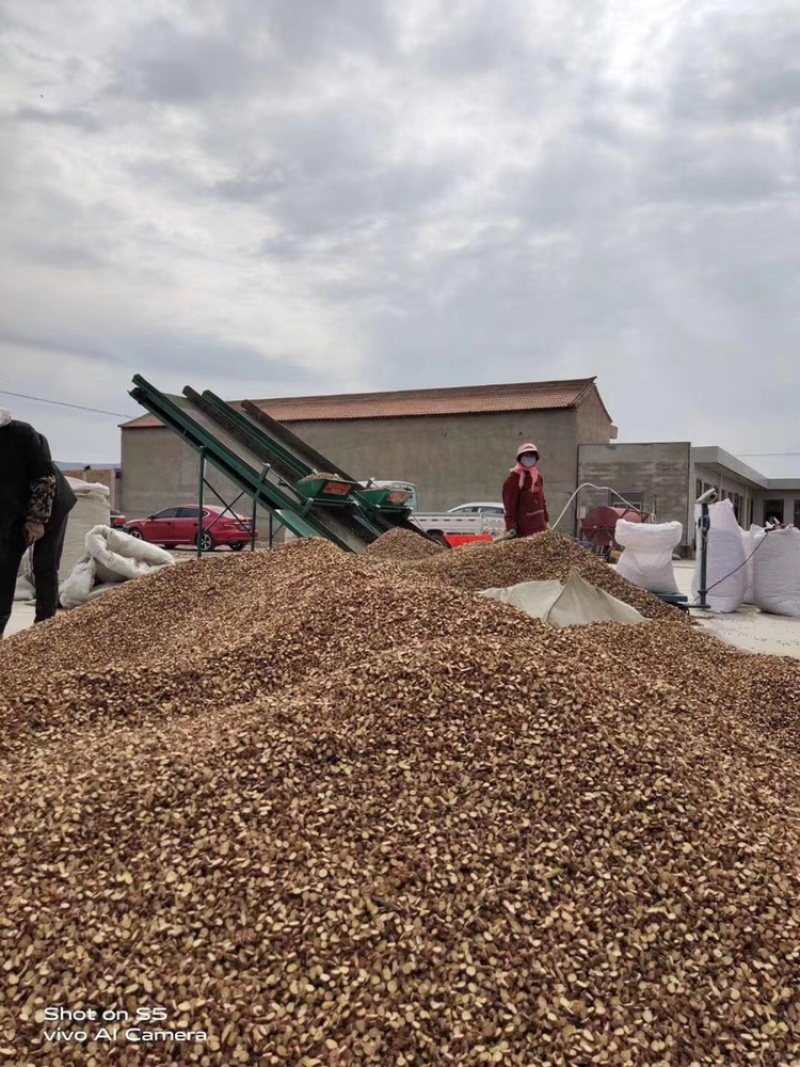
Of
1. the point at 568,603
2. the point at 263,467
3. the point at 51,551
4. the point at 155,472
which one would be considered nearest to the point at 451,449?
the point at 155,472

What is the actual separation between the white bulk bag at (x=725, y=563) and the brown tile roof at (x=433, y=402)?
1421 cm

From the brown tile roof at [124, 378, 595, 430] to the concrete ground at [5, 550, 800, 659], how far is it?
49.1 feet

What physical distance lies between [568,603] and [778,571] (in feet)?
11.4

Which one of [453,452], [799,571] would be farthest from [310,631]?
[453,452]

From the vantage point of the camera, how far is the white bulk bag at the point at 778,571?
6.66m

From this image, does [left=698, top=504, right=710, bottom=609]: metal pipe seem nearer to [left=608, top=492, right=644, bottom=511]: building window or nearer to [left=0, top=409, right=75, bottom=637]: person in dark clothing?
[left=0, top=409, right=75, bottom=637]: person in dark clothing

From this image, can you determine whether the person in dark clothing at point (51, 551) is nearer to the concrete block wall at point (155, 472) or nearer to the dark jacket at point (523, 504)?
the dark jacket at point (523, 504)

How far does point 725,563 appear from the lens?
6.86 meters

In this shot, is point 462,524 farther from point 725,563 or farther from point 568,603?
point 568,603

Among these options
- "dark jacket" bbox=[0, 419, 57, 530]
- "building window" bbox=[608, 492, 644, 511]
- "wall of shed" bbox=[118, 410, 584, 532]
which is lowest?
"dark jacket" bbox=[0, 419, 57, 530]

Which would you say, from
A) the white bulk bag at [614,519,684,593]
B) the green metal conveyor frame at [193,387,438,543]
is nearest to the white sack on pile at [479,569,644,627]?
the white bulk bag at [614,519,684,593]

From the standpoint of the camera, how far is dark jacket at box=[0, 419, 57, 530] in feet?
12.5

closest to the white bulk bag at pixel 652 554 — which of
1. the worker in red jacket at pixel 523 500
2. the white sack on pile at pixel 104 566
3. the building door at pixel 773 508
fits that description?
the worker in red jacket at pixel 523 500

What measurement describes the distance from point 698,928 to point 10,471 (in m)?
3.61
